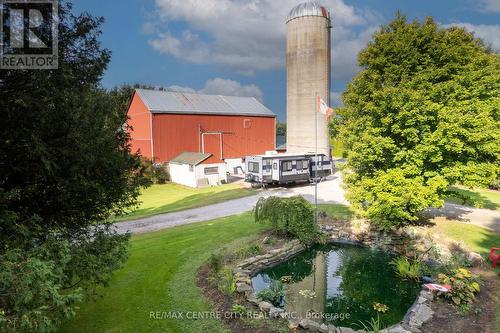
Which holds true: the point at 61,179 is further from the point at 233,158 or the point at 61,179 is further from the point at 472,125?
the point at 233,158

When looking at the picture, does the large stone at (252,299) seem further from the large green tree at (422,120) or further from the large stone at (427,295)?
the large green tree at (422,120)

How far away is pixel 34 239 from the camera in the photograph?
5070 mm

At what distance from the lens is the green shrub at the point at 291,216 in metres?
13.9

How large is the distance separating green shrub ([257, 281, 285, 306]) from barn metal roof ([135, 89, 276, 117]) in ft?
A: 89.6

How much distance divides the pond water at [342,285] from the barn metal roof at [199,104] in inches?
1005

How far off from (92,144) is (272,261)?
8800mm

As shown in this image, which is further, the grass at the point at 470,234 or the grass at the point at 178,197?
the grass at the point at 178,197

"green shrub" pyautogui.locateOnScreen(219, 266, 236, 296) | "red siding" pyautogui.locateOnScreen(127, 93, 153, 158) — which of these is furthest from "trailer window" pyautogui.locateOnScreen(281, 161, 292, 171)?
"green shrub" pyautogui.locateOnScreen(219, 266, 236, 296)

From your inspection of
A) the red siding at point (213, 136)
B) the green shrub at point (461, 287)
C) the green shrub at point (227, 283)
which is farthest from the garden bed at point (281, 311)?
the red siding at point (213, 136)

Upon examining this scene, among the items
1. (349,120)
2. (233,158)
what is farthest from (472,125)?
(233,158)

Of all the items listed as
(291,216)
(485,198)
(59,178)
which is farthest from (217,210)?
(485,198)

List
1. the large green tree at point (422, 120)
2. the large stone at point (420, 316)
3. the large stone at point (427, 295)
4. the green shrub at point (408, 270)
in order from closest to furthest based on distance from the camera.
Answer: the large stone at point (420, 316) → the large stone at point (427, 295) → the green shrub at point (408, 270) → the large green tree at point (422, 120)

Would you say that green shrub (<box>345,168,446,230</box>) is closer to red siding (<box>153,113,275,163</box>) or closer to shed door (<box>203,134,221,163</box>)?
red siding (<box>153,113,275,163</box>)

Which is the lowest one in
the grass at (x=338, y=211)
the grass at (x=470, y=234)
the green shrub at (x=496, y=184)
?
the grass at (x=470, y=234)
